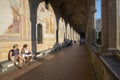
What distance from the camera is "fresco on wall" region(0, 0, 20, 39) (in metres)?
8.95

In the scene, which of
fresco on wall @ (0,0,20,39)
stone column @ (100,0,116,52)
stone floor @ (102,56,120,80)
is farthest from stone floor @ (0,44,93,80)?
stone floor @ (102,56,120,80)

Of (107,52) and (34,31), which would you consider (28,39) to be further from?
(107,52)

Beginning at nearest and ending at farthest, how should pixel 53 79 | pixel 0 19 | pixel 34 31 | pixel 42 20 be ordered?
pixel 53 79, pixel 0 19, pixel 34 31, pixel 42 20

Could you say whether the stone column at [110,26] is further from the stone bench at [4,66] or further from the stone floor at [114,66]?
the stone bench at [4,66]

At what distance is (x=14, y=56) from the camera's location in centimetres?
951

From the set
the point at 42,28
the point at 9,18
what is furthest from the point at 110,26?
the point at 42,28

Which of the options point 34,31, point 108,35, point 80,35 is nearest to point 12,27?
point 34,31

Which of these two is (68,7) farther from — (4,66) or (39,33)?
(4,66)

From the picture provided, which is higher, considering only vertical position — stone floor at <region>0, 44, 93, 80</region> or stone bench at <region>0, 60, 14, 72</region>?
stone bench at <region>0, 60, 14, 72</region>

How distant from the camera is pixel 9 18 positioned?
31.5 feet

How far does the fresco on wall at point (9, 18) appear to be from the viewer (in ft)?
29.3

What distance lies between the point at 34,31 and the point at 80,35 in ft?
216

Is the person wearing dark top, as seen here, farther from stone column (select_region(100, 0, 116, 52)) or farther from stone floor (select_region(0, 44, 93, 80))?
stone column (select_region(100, 0, 116, 52))

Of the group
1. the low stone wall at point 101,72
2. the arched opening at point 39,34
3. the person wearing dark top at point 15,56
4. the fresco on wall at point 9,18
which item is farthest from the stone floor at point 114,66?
the arched opening at point 39,34
